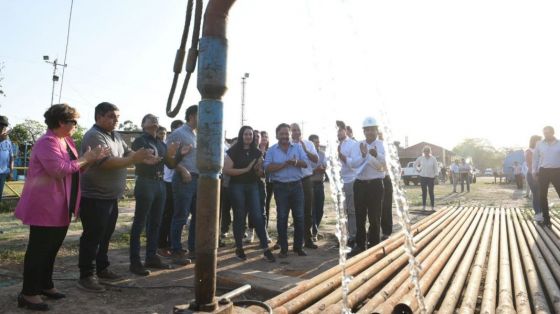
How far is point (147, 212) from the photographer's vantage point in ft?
14.3

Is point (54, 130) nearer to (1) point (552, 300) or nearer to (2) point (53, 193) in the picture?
(2) point (53, 193)

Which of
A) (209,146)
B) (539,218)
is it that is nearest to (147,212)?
(209,146)

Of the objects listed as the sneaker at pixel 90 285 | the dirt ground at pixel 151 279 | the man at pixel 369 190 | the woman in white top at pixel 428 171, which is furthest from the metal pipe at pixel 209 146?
the woman in white top at pixel 428 171

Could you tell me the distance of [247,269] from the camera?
4352mm

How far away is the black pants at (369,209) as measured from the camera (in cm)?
530

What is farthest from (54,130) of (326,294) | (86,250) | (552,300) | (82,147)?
(552,300)

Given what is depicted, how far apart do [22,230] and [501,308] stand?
7.48 metres

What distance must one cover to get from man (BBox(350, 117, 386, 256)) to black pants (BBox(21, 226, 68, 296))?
11.5 ft

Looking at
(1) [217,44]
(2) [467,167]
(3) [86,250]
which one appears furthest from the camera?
(2) [467,167]

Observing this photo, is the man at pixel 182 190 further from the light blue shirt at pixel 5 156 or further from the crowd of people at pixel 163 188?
the light blue shirt at pixel 5 156

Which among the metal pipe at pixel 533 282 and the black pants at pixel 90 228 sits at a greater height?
the black pants at pixel 90 228

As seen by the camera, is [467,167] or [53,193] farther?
[467,167]

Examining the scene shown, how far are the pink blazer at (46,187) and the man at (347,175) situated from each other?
12.7 ft

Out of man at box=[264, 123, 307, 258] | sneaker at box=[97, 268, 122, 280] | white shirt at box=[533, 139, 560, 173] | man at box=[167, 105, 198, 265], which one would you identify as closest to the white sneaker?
white shirt at box=[533, 139, 560, 173]
